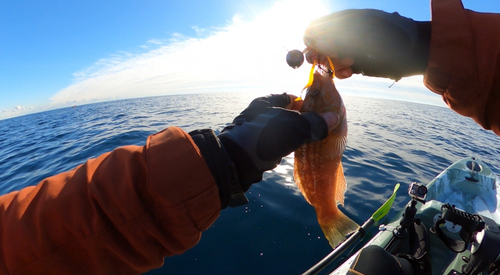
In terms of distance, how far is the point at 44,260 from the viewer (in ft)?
3.24

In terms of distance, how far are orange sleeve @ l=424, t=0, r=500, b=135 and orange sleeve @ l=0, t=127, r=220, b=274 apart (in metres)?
2.14

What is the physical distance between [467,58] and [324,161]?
188cm

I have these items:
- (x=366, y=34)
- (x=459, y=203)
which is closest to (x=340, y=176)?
(x=366, y=34)

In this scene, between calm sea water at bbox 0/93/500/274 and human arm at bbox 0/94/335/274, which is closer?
human arm at bbox 0/94/335/274

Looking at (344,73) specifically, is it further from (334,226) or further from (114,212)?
(114,212)

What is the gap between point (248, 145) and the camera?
1.55 meters

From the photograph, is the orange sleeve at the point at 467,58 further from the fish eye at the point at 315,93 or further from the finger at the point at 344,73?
the fish eye at the point at 315,93

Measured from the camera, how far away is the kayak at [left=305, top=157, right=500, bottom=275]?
2.40 m

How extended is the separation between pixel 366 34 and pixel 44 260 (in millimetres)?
3000

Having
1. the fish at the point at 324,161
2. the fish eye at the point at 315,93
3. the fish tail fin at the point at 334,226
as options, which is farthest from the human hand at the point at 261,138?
the fish tail fin at the point at 334,226

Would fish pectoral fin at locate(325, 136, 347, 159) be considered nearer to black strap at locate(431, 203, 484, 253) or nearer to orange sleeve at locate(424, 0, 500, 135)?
orange sleeve at locate(424, 0, 500, 135)

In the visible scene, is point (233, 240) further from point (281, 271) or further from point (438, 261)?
point (438, 261)

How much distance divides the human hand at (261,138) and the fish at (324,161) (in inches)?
46.0

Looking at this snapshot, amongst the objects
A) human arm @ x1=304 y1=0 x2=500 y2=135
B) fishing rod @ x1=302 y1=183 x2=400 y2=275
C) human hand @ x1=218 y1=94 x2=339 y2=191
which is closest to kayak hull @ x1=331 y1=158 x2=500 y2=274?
fishing rod @ x1=302 y1=183 x2=400 y2=275
